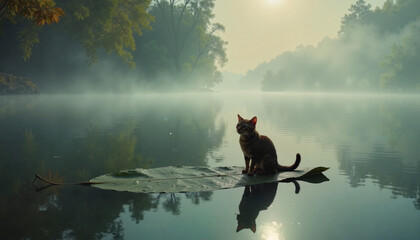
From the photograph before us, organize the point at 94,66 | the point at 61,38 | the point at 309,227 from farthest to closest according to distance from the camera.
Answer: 1. the point at 94,66
2. the point at 61,38
3. the point at 309,227

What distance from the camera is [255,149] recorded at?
5.41 metres

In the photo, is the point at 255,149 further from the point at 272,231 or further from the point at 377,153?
the point at 377,153

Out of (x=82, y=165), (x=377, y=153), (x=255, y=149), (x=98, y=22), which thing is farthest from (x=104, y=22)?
(x=255, y=149)

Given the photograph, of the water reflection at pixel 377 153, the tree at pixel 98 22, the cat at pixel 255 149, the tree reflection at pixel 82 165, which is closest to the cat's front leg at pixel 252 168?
the cat at pixel 255 149

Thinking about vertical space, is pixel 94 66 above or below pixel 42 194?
above

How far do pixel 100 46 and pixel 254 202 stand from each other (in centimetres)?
3255

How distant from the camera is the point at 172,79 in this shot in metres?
62.4

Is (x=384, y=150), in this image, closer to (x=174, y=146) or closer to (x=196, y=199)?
(x=174, y=146)

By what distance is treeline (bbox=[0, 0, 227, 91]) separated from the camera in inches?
1188

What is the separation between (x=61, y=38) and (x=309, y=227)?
45978 millimetres

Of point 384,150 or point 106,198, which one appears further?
point 384,150

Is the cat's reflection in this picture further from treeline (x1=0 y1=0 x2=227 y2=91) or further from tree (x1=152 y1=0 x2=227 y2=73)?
tree (x1=152 y1=0 x2=227 y2=73)

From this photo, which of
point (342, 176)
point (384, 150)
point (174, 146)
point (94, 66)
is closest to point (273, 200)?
point (342, 176)

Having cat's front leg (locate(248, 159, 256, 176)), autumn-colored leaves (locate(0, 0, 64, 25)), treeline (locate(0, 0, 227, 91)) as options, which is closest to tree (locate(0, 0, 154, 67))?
treeline (locate(0, 0, 227, 91))
